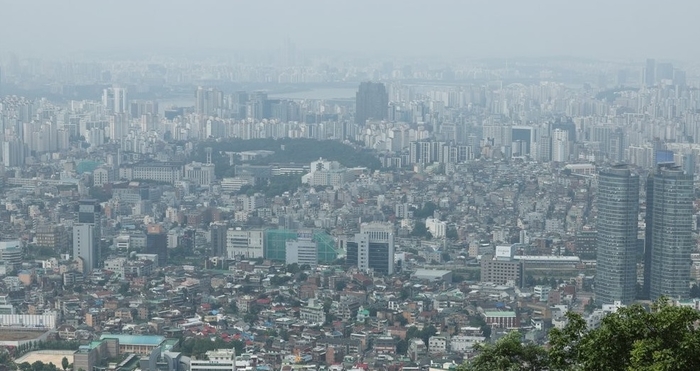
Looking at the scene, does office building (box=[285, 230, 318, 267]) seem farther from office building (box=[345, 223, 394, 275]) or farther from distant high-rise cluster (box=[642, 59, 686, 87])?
distant high-rise cluster (box=[642, 59, 686, 87])

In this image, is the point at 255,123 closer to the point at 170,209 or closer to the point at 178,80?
the point at 178,80

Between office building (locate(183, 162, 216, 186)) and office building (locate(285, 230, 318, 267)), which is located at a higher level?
office building (locate(183, 162, 216, 186))

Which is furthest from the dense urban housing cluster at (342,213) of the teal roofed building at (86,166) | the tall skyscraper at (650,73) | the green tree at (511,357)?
the teal roofed building at (86,166)

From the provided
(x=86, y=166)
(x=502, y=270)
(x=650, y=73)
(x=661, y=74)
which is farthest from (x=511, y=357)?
(x=86, y=166)

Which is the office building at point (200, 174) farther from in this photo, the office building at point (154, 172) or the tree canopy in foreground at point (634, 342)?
the tree canopy in foreground at point (634, 342)

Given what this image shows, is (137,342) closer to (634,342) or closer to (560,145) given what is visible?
(634,342)

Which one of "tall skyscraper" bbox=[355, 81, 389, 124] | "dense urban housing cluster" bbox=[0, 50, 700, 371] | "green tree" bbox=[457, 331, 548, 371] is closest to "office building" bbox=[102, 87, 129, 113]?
"dense urban housing cluster" bbox=[0, 50, 700, 371]
